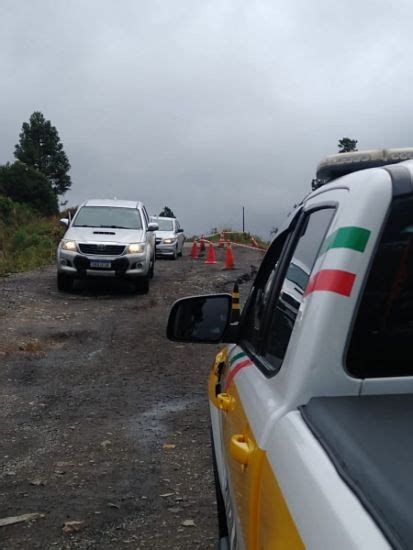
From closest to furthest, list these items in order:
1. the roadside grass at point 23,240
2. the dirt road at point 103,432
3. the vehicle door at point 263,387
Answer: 1. the vehicle door at point 263,387
2. the dirt road at point 103,432
3. the roadside grass at point 23,240

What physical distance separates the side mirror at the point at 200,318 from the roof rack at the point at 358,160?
0.89 m

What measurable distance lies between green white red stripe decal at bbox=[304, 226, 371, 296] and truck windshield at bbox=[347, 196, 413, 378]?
0.06m

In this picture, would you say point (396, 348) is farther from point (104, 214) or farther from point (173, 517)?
point (104, 214)

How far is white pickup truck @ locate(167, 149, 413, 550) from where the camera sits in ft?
4.14

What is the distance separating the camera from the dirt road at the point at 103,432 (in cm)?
408

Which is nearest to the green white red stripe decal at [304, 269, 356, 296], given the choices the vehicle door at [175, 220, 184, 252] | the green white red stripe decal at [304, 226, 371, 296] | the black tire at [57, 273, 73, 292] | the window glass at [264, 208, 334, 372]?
the green white red stripe decal at [304, 226, 371, 296]

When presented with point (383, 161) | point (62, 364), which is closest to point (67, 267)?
point (62, 364)

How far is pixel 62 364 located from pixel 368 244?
6967 mm

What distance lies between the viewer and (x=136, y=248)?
13.7m

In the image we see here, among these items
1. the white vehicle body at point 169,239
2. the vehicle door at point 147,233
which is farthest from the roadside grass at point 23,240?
the vehicle door at point 147,233

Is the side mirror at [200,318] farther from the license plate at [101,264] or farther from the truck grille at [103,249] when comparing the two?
the truck grille at [103,249]

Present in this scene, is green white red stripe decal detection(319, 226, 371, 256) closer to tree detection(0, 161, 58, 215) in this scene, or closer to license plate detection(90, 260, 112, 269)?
license plate detection(90, 260, 112, 269)

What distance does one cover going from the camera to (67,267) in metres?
13.5

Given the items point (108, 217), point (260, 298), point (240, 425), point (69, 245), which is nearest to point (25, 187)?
point (108, 217)
